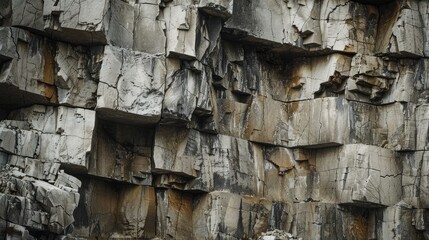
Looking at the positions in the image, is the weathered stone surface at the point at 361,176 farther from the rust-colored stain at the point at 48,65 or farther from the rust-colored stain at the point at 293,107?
the rust-colored stain at the point at 48,65

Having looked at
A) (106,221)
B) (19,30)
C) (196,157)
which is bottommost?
(106,221)

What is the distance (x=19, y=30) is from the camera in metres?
26.7

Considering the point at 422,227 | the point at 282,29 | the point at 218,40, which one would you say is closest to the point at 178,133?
the point at 218,40

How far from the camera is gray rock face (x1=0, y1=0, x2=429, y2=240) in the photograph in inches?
1056

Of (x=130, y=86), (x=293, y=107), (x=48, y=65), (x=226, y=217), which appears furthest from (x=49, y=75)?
(x=293, y=107)

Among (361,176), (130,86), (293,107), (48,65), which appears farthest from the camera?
(293,107)

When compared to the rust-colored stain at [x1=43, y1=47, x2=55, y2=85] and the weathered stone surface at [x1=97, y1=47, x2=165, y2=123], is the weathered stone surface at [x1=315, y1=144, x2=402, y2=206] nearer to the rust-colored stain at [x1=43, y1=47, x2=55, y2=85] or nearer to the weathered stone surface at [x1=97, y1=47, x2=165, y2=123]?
the weathered stone surface at [x1=97, y1=47, x2=165, y2=123]

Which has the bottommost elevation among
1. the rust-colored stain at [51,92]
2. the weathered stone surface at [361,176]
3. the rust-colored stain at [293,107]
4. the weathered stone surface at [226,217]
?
the weathered stone surface at [226,217]

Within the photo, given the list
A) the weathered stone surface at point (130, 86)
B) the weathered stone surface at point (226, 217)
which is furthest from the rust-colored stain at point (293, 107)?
the weathered stone surface at point (130, 86)

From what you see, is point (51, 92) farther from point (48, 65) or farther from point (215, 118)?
point (215, 118)

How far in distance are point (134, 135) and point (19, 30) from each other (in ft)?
15.0

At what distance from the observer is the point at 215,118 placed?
2934cm

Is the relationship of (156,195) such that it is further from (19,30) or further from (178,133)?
(19,30)

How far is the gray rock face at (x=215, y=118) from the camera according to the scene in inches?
1056
